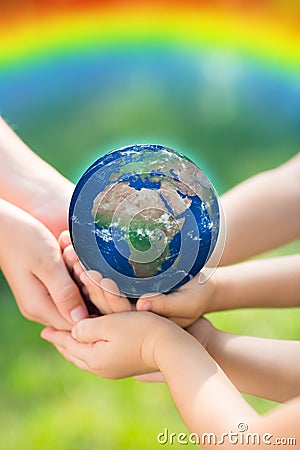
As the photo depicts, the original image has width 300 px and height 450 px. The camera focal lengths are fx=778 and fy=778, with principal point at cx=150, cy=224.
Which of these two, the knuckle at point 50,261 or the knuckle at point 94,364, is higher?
the knuckle at point 50,261


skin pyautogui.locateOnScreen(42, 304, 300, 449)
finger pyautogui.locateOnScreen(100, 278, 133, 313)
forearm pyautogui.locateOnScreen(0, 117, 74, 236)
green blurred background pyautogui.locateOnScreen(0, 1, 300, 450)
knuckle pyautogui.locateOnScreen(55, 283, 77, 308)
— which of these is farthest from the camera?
green blurred background pyautogui.locateOnScreen(0, 1, 300, 450)

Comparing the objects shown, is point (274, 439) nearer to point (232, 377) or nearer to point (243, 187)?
point (232, 377)

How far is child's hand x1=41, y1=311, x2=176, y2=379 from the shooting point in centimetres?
77

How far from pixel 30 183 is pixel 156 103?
3.72 feet

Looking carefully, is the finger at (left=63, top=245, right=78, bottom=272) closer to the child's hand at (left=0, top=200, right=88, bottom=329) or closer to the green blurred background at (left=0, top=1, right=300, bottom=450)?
the child's hand at (left=0, top=200, right=88, bottom=329)

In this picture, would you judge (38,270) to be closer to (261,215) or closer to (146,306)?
(146,306)

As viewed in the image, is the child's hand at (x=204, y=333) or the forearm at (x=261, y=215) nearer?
the child's hand at (x=204, y=333)

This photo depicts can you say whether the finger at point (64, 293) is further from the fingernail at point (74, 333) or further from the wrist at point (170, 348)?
the wrist at point (170, 348)

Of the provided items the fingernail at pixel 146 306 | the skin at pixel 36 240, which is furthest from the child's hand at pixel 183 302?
→ the skin at pixel 36 240

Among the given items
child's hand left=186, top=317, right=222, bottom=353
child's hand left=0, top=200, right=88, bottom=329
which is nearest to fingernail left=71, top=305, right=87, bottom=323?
child's hand left=0, top=200, right=88, bottom=329

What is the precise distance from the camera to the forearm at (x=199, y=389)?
26.0 inches

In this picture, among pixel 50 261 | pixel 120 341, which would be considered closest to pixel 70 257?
pixel 50 261

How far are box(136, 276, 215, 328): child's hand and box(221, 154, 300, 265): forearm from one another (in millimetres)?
135

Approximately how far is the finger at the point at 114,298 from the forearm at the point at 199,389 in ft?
0.21
